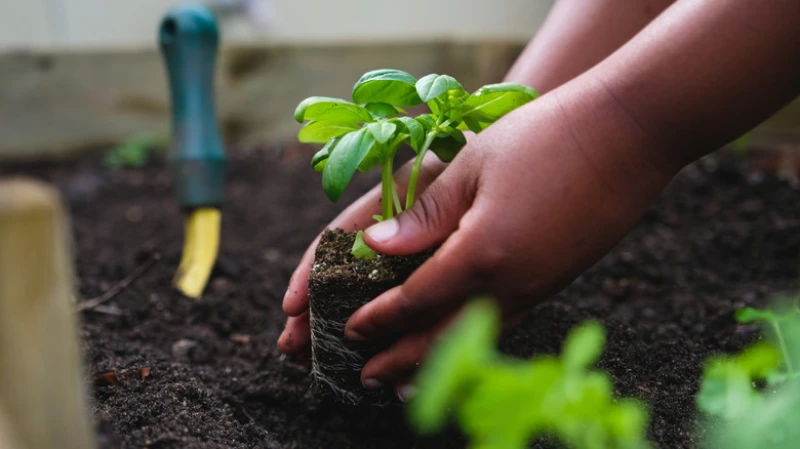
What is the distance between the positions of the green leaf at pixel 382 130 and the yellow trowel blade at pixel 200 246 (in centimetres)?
85

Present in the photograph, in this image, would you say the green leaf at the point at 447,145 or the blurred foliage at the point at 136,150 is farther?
the blurred foliage at the point at 136,150

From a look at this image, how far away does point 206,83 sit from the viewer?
5.21 feet

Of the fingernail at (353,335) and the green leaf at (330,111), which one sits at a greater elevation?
the green leaf at (330,111)

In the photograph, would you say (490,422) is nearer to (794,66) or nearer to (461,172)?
(461,172)

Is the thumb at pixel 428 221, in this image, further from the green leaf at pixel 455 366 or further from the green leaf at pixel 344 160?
the green leaf at pixel 455 366

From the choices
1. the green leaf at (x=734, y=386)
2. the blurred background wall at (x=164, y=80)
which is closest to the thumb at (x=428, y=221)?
the green leaf at (x=734, y=386)

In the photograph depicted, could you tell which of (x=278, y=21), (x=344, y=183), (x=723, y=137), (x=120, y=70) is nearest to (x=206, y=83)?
(x=344, y=183)

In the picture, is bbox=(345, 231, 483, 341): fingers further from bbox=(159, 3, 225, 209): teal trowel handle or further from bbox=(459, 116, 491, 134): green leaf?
bbox=(159, 3, 225, 209): teal trowel handle

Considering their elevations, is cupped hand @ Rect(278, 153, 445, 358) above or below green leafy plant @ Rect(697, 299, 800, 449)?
below

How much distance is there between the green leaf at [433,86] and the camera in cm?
80

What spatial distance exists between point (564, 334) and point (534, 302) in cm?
31

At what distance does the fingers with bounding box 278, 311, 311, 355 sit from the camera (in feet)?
3.42

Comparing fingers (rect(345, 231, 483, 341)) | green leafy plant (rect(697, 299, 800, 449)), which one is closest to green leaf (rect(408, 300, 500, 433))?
green leafy plant (rect(697, 299, 800, 449))

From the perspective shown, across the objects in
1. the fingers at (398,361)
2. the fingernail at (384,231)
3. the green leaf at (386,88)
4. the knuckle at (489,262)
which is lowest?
the fingers at (398,361)
